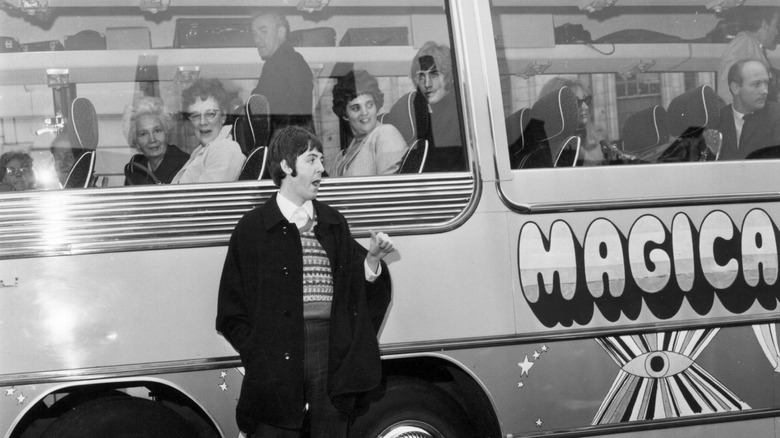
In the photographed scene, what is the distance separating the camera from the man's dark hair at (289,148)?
396 cm

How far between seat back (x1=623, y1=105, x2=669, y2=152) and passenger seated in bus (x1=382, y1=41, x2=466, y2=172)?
3.24 feet

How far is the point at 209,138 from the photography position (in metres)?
4.58

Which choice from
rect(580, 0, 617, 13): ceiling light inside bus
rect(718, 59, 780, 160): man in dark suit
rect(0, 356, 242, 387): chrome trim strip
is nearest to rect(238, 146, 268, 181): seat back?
rect(0, 356, 242, 387): chrome trim strip

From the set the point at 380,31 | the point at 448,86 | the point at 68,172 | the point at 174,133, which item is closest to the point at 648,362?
the point at 448,86

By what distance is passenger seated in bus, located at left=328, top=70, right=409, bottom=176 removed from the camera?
4.67 meters

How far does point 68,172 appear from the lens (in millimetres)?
4309

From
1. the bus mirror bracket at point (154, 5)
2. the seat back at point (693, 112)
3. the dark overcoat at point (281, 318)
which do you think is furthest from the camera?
the seat back at point (693, 112)

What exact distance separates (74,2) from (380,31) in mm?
1534

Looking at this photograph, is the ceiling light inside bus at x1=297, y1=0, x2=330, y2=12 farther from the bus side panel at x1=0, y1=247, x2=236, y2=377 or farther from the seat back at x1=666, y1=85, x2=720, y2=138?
the seat back at x1=666, y1=85, x2=720, y2=138

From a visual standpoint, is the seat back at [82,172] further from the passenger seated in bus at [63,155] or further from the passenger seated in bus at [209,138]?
the passenger seated in bus at [209,138]

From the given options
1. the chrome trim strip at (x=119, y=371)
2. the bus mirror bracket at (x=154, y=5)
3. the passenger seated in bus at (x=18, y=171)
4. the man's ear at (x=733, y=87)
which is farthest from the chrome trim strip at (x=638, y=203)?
the passenger seated in bus at (x=18, y=171)

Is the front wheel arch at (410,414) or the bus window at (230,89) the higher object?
the bus window at (230,89)

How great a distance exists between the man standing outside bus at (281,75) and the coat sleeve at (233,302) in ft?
3.03

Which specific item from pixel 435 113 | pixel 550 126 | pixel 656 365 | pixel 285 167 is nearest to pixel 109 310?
pixel 285 167
